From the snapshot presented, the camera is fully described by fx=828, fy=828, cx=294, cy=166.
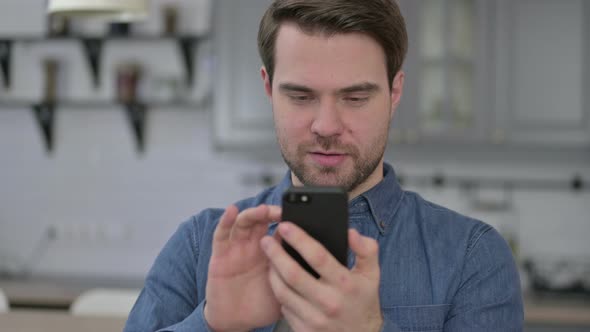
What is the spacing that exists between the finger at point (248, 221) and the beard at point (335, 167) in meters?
0.26

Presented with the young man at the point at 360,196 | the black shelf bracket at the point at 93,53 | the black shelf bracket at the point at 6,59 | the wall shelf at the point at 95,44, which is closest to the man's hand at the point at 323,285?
the young man at the point at 360,196

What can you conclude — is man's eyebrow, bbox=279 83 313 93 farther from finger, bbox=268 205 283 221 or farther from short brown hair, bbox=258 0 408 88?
finger, bbox=268 205 283 221

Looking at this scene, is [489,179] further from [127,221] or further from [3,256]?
[3,256]

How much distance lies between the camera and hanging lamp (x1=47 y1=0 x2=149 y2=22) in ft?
7.36

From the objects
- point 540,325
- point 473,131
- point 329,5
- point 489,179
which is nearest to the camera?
point 329,5

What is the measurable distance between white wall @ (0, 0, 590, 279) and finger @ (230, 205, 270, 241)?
3028 mm

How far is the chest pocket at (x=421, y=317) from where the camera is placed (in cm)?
128

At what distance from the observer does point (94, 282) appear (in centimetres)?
402

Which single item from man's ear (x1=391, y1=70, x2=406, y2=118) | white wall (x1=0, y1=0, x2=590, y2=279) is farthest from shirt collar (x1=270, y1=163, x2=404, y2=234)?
white wall (x1=0, y1=0, x2=590, y2=279)

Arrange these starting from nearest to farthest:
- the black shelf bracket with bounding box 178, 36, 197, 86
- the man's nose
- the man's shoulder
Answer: the man's nose < the man's shoulder < the black shelf bracket with bounding box 178, 36, 197, 86

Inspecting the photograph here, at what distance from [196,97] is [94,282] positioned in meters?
1.04

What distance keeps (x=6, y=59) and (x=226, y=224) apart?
358 centimetres

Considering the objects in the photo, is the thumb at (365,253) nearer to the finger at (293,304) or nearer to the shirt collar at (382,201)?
the finger at (293,304)

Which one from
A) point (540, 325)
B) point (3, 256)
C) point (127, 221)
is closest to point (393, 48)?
point (540, 325)
